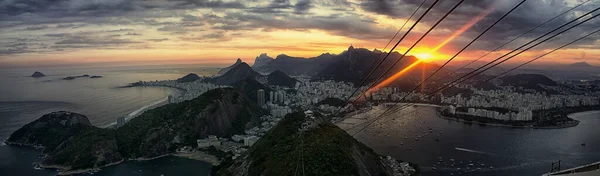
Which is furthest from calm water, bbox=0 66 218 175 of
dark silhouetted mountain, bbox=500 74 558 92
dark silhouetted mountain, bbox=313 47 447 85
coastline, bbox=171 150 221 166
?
dark silhouetted mountain, bbox=500 74 558 92

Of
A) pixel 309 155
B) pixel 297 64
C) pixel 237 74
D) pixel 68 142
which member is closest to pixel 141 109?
pixel 68 142

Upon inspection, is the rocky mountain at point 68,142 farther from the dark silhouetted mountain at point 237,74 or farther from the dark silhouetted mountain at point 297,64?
the dark silhouetted mountain at point 297,64

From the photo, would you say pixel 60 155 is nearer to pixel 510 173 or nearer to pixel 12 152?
pixel 12 152

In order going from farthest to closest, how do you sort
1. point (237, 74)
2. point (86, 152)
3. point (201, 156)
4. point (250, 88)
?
point (237, 74), point (250, 88), point (201, 156), point (86, 152)

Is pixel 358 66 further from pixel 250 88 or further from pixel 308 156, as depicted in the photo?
pixel 308 156

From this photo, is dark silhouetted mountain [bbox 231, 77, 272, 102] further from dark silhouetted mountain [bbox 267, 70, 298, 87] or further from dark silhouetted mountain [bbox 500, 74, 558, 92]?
dark silhouetted mountain [bbox 500, 74, 558, 92]

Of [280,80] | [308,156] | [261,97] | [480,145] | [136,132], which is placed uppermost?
[280,80]
